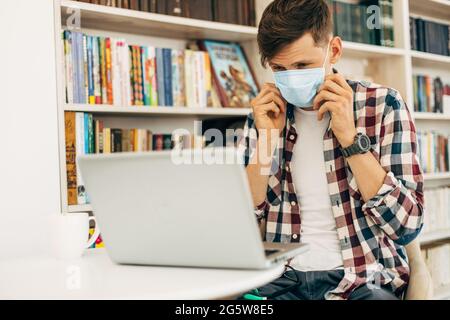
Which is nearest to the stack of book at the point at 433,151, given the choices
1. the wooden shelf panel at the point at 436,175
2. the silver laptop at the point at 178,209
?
the wooden shelf panel at the point at 436,175

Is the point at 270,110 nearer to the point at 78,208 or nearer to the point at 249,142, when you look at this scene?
the point at 249,142

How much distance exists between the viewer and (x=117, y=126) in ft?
7.28

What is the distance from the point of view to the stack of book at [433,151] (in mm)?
2936

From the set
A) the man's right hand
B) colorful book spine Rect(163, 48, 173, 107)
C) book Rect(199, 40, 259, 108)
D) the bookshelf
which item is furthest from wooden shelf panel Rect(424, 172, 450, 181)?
the man's right hand

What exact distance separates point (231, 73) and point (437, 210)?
1.39 meters

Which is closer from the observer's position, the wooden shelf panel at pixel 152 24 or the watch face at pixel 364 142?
the watch face at pixel 364 142

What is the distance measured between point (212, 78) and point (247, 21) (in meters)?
0.30

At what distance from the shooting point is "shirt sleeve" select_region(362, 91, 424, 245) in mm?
1272

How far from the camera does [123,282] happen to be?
36.0 inches

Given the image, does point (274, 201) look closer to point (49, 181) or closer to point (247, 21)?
point (49, 181)

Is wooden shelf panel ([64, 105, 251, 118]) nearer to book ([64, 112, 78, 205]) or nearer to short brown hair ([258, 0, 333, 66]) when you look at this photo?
book ([64, 112, 78, 205])

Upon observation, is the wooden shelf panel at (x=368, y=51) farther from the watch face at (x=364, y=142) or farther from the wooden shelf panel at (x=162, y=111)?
the watch face at (x=364, y=142)

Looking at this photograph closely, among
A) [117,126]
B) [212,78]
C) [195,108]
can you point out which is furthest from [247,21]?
[117,126]

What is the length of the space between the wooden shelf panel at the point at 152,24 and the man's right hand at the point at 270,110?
730 mm
